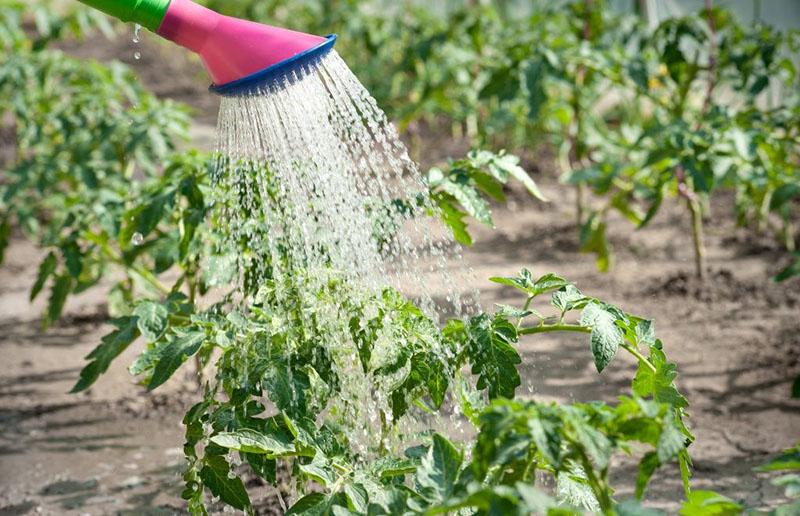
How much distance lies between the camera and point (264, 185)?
2246 mm

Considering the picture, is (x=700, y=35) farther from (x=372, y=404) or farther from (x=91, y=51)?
(x=91, y=51)

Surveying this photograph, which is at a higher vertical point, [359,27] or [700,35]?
[359,27]

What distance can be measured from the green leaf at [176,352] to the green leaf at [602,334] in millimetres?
708

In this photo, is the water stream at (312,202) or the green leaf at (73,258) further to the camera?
the green leaf at (73,258)

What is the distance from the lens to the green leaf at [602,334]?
5.84 ft

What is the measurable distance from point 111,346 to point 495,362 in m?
1.01

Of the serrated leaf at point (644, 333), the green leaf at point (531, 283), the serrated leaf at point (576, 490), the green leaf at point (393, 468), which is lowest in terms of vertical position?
the serrated leaf at point (576, 490)

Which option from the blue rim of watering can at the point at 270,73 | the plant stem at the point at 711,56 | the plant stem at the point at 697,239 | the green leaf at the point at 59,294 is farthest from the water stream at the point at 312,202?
the plant stem at the point at 711,56

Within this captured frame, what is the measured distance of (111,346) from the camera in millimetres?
2438

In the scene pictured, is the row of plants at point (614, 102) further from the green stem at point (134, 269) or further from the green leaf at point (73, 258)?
the green leaf at point (73, 258)

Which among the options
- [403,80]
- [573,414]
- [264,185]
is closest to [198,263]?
[264,185]

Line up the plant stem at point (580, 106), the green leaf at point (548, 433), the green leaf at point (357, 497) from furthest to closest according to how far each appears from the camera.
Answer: the plant stem at point (580, 106), the green leaf at point (357, 497), the green leaf at point (548, 433)

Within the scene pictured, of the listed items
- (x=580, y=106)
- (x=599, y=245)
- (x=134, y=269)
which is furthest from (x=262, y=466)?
(x=580, y=106)

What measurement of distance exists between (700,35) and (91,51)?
608 centimetres
